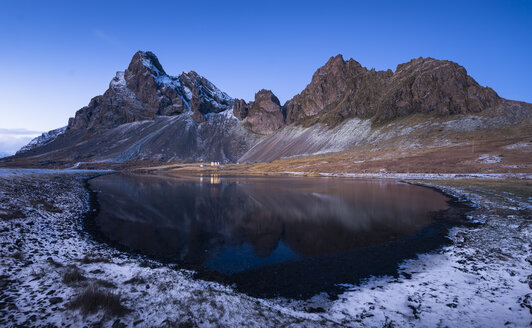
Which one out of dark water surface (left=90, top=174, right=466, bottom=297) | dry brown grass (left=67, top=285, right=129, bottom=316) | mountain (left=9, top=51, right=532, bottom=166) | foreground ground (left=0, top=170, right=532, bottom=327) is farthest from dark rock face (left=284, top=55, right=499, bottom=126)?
dry brown grass (left=67, top=285, right=129, bottom=316)

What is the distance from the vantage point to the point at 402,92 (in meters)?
143

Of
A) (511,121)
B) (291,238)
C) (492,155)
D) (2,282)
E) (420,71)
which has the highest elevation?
(420,71)

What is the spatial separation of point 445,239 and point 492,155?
216 ft

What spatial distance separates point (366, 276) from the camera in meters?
10.8

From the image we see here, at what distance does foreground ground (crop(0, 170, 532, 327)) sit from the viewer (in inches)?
280

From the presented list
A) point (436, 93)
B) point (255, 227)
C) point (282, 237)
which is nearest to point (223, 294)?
point (282, 237)

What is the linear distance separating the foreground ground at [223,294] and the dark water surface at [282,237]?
123cm

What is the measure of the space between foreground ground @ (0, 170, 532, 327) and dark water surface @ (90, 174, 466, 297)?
1.23 metres

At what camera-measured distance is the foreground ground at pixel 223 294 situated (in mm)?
7102

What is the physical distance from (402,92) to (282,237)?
15477cm

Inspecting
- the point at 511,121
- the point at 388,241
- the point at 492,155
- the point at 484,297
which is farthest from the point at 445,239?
the point at 511,121

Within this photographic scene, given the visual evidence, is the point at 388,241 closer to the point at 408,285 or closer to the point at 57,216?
the point at 408,285

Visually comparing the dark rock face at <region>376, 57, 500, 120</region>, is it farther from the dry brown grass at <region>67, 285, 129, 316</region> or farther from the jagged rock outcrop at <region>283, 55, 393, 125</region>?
the dry brown grass at <region>67, 285, 129, 316</region>

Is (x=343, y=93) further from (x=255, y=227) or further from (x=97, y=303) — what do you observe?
(x=97, y=303)
